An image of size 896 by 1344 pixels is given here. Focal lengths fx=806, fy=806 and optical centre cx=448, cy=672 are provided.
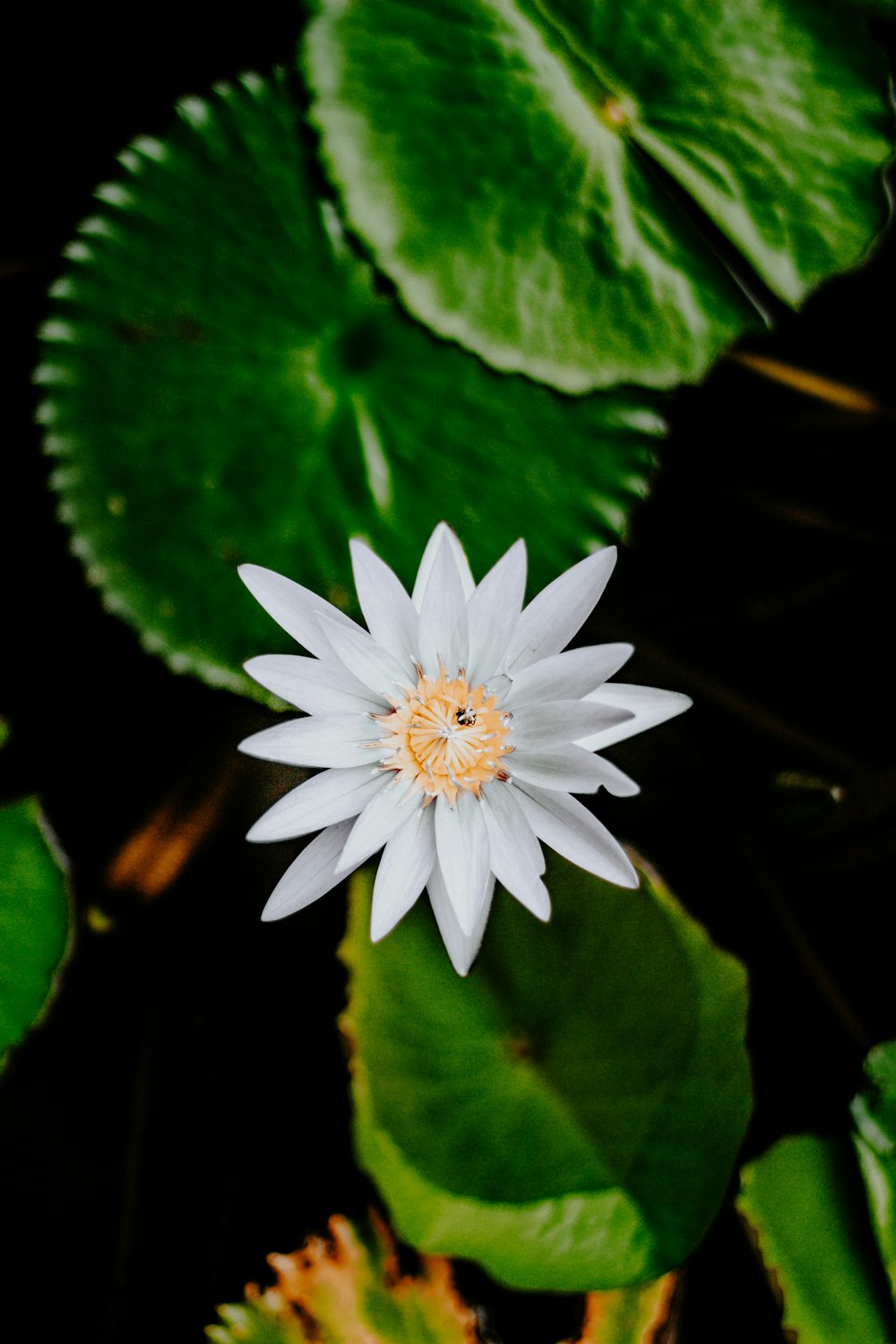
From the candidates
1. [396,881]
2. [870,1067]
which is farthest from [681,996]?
[396,881]

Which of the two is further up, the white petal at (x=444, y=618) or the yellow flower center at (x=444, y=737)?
the white petal at (x=444, y=618)

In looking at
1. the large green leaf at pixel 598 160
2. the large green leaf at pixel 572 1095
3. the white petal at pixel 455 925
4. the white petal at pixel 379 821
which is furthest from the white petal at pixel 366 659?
the large green leaf at pixel 598 160

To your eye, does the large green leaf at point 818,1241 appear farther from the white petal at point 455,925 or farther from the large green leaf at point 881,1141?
the white petal at point 455,925

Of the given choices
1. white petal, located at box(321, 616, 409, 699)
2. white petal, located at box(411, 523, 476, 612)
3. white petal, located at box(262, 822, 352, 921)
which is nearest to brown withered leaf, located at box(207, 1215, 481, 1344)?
white petal, located at box(262, 822, 352, 921)

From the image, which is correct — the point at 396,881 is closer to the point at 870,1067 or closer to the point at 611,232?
the point at 870,1067

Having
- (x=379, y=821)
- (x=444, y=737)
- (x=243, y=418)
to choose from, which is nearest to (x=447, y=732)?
(x=444, y=737)

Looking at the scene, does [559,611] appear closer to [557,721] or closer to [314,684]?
[557,721]

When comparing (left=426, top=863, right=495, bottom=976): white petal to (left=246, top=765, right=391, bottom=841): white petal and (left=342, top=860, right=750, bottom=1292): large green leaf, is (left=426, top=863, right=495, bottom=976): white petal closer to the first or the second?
(left=246, top=765, right=391, bottom=841): white petal
